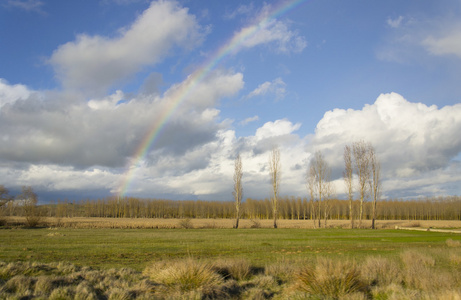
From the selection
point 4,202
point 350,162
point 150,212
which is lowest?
point 150,212

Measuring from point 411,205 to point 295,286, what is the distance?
166890 millimetres

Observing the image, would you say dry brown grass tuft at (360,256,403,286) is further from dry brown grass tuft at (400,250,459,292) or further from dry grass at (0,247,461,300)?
dry brown grass tuft at (400,250,459,292)

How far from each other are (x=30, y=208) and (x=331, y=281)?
55104 mm

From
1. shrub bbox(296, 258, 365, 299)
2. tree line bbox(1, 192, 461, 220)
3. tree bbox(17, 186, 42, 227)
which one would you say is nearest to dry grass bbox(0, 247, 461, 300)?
shrub bbox(296, 258, 365, 299)

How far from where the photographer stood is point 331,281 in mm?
9664

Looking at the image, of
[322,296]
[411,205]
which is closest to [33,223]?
[322,296]

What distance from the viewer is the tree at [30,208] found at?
50.6 metres

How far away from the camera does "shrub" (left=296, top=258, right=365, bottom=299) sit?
9562 millimetres

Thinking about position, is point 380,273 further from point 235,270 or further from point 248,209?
point 248,209

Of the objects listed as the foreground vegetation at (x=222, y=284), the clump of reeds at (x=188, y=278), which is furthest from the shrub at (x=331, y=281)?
the clump of reeds at (x=188, y=278)

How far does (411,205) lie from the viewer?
15262 centimetres

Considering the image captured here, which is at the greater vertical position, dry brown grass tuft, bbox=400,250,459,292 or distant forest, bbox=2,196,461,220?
dry brown grass tuft, bbox=400,250,459,292

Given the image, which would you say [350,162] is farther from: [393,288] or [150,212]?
[150,212]

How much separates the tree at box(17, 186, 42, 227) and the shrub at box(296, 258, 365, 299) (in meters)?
52.8
